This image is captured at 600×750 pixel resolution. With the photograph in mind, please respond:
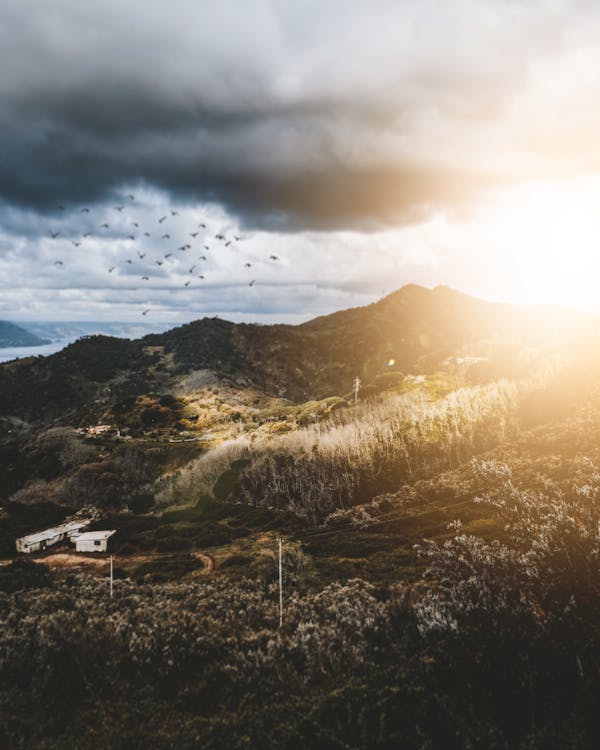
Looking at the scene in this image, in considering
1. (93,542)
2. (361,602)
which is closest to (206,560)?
(93,542)

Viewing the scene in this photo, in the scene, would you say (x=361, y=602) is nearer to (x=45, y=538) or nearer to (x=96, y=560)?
(x=96, y=560)

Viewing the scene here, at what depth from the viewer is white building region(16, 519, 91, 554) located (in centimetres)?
4031

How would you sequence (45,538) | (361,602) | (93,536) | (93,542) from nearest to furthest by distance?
(361,602) → (93,542) → (93,536) → (45,538)

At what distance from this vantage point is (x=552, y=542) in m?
21.1

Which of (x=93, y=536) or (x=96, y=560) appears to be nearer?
(x=96, y=560)

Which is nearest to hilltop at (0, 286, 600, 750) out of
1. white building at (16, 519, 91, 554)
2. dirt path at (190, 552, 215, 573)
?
dirt path at (190, 552, 215, 573)

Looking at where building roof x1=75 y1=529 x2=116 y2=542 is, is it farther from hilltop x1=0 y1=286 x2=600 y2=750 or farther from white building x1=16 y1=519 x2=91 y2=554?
white building x1=16 y1=519 x2=91 y2=554

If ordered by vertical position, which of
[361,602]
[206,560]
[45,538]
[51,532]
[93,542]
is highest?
[361,602]

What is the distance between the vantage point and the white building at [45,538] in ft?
132

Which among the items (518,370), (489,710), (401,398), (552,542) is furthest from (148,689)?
(518,370)

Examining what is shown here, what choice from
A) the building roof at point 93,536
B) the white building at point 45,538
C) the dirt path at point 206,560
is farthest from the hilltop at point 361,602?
the white building at point 45,538

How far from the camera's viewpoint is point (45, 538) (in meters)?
41.4

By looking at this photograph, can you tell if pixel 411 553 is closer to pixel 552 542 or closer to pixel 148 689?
pixel 552 542

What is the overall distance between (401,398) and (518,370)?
18.2 meters
